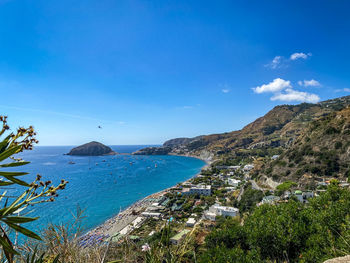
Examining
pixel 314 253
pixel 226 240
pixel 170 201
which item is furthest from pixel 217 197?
pixel 314 253

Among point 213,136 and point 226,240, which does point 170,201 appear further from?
point 213,136

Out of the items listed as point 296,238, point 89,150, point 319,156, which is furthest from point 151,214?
point 89,150

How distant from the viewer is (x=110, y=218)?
26.3 m

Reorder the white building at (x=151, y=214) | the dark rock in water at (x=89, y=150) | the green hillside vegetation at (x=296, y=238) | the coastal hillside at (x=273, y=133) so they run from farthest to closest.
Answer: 1. the dark rock in water at (x=89, y=150)
2. the coastal hillside at (x=273, y=133)
3. the white building at (x=151, y=214)
4. the green hillside vegetation at (x=296, y=238)

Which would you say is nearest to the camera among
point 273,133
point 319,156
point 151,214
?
point 151,214

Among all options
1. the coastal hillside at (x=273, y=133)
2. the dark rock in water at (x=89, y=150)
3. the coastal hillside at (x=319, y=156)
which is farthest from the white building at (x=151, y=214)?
→ the dark rock in water at (x=89, y=150)

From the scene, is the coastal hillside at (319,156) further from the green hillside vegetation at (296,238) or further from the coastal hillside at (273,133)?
the coastal hillside at (273,133)

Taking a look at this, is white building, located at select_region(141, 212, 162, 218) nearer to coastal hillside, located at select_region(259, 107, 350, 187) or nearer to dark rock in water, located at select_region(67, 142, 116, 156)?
coastal hillside, located at select_region(259, 107, 350, 187)

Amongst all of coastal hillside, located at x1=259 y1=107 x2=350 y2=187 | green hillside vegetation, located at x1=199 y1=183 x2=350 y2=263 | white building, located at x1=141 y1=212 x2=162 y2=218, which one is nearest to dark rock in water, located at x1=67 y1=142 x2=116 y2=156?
white building, located at x1=141 y1=212 x2=162 y2=218

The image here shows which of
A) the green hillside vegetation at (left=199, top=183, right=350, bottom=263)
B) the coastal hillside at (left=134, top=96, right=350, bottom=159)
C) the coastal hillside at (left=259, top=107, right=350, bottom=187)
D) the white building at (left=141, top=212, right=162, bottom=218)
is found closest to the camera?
the green hillside vegetation at (left=199, top=183, right=350, bottom=263)

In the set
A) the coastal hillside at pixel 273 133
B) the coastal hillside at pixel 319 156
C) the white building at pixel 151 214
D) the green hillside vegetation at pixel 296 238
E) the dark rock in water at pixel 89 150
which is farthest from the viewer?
the dark rock in water at pixel 89 150

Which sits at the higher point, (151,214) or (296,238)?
(296,238)

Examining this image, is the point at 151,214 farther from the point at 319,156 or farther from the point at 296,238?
the point at 319,156

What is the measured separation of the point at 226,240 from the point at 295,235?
2839 mm
